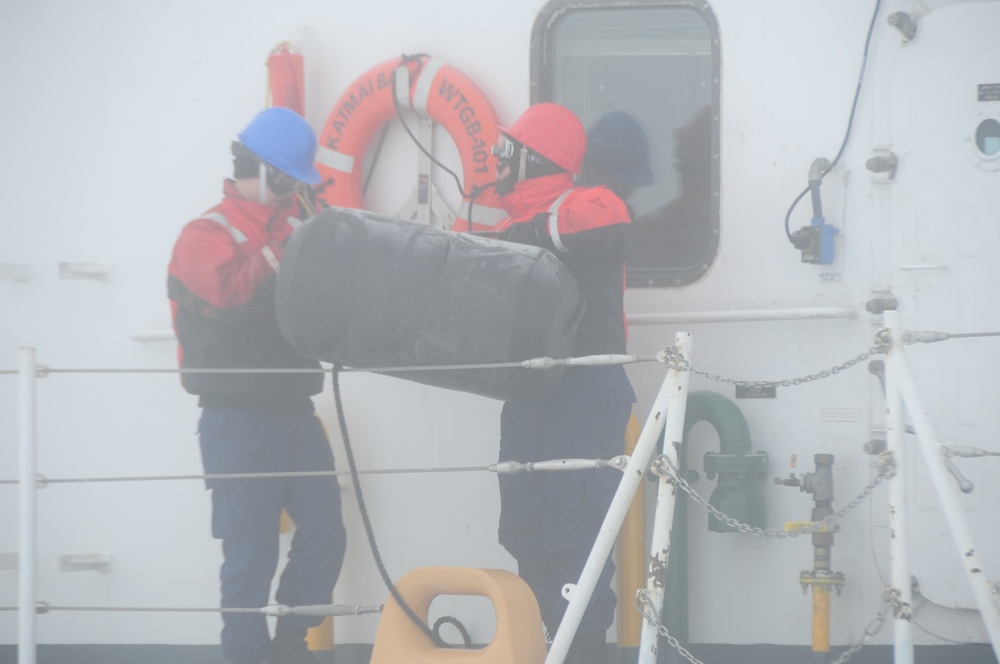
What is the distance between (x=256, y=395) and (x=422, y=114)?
1.18 m

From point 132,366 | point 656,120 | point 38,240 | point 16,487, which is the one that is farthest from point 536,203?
point 16,487

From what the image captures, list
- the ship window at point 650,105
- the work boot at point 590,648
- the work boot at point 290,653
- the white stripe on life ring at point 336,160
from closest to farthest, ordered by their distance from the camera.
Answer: the work boot at point 590,648
the work boot at point 290,653
the ship window at point 650,105
the white stripe on life ring at point 336,160

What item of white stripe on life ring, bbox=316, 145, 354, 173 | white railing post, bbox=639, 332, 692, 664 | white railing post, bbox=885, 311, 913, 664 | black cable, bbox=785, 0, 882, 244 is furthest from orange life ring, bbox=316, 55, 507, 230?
white railing post, bbox=885, 311, 913, 664

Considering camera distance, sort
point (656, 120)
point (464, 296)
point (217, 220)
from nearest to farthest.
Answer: point (464, 296) < point (217, 220) < point (656, 120)

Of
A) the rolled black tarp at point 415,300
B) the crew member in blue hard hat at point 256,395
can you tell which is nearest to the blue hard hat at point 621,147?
the rolled black tarp at point 415,300

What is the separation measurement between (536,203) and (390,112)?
673 mm

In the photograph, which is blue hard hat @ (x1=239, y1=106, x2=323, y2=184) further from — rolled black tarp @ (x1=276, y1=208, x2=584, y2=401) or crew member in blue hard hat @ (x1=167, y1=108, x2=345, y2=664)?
rolled black tarp @ (x1=276, y1=208, x2=584, y2=401)

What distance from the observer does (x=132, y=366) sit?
4242mm

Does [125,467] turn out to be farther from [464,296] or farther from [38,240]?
[464,296]

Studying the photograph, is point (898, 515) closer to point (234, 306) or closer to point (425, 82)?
point (234, 306)

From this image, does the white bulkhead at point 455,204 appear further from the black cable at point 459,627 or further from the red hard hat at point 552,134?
the red hard hat at point 552,134

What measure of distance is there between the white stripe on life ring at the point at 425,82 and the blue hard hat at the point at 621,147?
23.1 inches

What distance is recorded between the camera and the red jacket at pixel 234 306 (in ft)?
11.8

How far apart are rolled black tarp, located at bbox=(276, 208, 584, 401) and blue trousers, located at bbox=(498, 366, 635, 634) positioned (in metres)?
0.42
